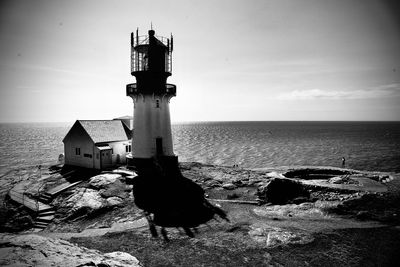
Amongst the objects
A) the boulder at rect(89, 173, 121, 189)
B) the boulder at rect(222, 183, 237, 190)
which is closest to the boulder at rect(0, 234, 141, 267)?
the boulder at rect(89, 173, 121, 189)

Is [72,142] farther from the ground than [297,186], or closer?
farther from the ground

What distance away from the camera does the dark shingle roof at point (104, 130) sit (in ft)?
102

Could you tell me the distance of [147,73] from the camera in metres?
27.8

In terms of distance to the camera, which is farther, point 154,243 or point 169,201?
point 169,201

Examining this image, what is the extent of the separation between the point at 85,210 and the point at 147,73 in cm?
1604

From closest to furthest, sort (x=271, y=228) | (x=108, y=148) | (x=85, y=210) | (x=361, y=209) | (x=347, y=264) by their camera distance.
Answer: (x=347, y=264) → (x=271, y=228) → (x=361, y=209) → (x=85, y=210) → (x=108, y=148)

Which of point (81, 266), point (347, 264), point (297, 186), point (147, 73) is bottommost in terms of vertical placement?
point (347, 264)

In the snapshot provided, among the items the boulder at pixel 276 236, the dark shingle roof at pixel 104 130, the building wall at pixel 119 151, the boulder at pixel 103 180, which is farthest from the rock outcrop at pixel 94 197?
the boulder at pixel 276 236

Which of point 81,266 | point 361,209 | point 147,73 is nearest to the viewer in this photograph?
point 81,266

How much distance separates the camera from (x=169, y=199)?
22250mm

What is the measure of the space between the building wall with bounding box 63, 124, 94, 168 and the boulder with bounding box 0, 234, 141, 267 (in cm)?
2380

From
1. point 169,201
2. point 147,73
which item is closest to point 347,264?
point 169,201

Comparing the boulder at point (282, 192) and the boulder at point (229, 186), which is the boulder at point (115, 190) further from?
the boulder at point (282, 192)

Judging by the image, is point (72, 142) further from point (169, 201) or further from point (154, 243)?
point (154, 243)
